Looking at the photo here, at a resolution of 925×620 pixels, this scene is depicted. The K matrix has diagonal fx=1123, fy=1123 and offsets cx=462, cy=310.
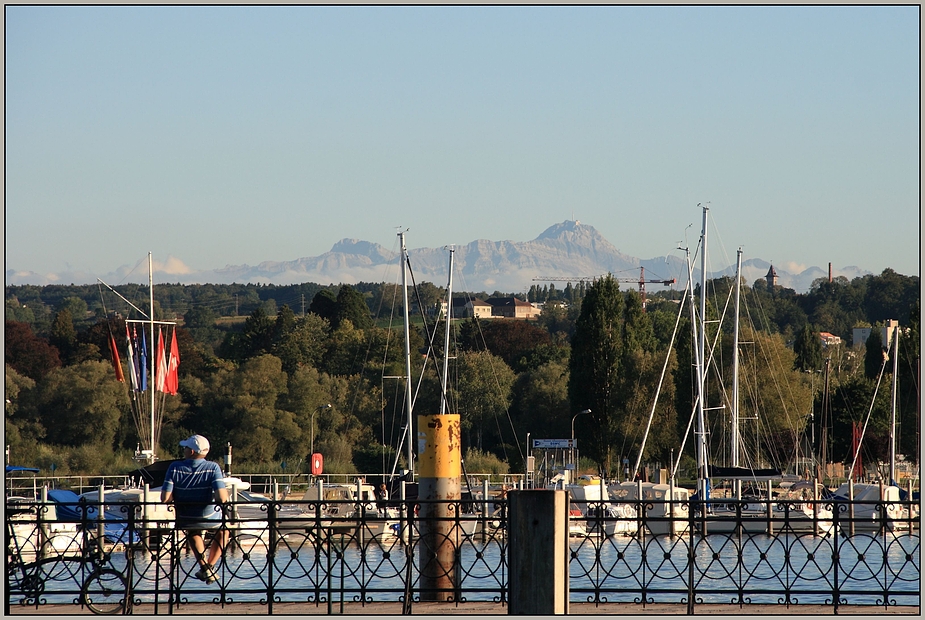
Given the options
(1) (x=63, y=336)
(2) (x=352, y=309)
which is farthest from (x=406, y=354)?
(2) (x=352, y=309)

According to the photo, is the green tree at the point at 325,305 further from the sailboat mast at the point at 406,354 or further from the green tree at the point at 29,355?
the sailboat mast at the point at 406,354

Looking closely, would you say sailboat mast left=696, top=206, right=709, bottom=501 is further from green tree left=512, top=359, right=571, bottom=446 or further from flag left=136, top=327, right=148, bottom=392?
green tree left=512, top=359, right=571, bottom=446

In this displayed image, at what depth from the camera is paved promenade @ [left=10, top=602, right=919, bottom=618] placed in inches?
431

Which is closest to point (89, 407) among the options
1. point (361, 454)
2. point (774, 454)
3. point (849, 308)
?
point (361, 454)

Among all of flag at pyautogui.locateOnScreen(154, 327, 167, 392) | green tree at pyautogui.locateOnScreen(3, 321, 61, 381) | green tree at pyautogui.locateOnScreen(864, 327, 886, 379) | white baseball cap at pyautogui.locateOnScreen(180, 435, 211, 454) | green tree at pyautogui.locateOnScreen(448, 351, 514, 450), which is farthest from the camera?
green tree at pyautogui.locateOnScreen(864, 327, 886, 379)

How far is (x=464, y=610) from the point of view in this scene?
37.7ft

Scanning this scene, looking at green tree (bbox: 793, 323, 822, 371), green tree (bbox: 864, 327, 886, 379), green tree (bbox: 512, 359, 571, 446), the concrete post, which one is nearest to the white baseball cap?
the concrete post

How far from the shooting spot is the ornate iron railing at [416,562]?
11.1 m

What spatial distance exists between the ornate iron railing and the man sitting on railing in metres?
0.18

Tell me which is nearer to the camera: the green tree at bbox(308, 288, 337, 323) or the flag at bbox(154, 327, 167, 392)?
the flag at bbox(154, 327, 167, 392)

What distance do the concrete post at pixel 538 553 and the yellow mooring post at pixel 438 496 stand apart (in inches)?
77.6

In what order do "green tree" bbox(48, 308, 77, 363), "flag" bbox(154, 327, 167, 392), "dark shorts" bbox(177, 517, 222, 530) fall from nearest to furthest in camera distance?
"dark shorts" bbox(177, 517, 222, 530)
"flag" bbox(154, 327, 167, 392)
"green tree" bbox(48, 308, 77, 363)

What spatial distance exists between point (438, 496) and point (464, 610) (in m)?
1.60

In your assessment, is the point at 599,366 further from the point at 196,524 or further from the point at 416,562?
the point at 196,524
